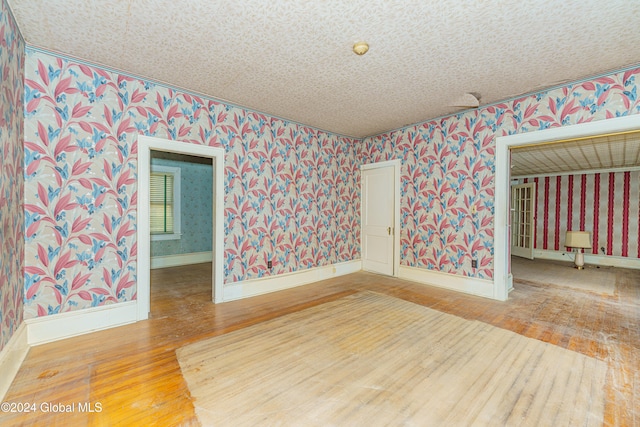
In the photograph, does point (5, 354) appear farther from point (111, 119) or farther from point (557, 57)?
point (557, 57)

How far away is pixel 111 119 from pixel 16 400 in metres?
2.41

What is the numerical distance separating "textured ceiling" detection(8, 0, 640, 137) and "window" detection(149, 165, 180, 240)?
3257mm

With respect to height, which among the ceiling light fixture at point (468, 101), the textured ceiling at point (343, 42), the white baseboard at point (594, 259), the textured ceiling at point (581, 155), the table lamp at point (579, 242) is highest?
the ceiling light fixture at point (468, 101)

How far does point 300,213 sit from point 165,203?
337 centimetres

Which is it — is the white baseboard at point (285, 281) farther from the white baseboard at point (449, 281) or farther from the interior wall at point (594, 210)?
the interior wall at point (594, 210)

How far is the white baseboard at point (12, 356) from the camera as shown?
1789 mm

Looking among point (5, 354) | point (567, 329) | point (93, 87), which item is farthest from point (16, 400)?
point (567, 329)

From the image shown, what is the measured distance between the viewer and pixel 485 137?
3.81m

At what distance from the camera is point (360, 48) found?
93.2 inches

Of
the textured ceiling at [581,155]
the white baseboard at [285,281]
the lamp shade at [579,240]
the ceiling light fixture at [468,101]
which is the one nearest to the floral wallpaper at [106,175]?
the white baseboard at [285,281]

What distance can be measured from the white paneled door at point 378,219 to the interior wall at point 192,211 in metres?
3.55

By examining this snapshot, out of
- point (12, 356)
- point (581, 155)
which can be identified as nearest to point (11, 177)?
point (12, 356)

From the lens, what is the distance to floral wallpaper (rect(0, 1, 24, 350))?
1854mm

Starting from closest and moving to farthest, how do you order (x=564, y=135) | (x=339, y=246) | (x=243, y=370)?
(x=243, y=370) → (x=564, y=135) → (x=339, y=246)
